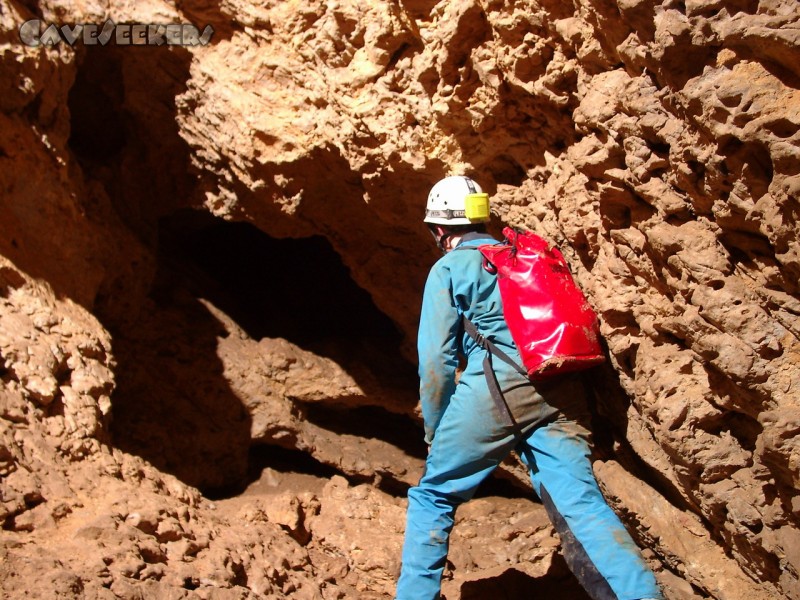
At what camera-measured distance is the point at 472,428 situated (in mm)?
3182

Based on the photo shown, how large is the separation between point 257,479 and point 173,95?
2.63m

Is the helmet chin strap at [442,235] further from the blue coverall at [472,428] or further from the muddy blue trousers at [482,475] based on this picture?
the muddy blue trousers at [482,475]

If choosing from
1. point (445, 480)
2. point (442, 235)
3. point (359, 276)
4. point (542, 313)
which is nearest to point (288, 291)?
point (359, 276)

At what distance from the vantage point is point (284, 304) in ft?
20.0

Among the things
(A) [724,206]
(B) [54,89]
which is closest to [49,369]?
(B) [54,89]

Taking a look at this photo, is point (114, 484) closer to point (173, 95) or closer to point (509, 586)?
point (509, 586)

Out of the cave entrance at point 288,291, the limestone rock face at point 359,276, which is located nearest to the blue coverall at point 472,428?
the limestone rock face at point 359,276

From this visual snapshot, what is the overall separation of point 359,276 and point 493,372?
2.08 meters

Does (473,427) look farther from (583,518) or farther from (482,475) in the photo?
(583,518)

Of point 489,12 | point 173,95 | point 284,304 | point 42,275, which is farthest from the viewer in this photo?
point 284,304

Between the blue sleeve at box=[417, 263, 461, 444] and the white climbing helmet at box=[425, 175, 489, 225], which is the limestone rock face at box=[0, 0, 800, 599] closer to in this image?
the white climbing helmet at box=[425, 175, 489, 225]

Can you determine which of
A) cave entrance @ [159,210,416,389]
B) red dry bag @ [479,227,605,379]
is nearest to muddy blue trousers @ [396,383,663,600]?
red dry bag @ [479,227,605,379]

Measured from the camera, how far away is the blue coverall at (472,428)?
3145 mm

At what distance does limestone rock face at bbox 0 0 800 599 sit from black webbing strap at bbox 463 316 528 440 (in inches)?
19.3
